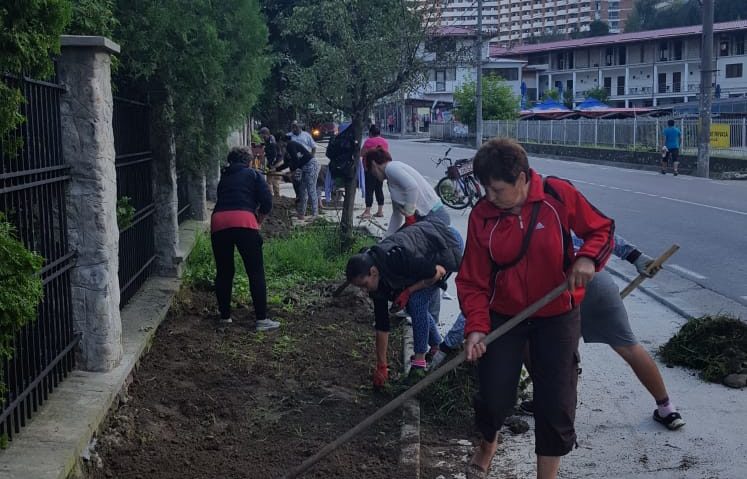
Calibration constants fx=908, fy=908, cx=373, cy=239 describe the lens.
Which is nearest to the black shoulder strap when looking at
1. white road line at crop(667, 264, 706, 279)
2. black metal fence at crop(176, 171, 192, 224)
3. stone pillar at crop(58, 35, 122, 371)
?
stone pillar at crop(58, 35, 122, 371)

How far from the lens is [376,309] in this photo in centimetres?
606

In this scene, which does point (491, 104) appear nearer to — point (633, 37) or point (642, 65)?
point (633, 37)

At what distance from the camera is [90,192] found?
5551 millimetres

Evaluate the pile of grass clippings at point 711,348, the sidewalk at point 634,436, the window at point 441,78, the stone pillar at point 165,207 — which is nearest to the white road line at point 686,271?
the sidewalk at point 634,436

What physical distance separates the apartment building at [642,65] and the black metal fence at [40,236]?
236 ft

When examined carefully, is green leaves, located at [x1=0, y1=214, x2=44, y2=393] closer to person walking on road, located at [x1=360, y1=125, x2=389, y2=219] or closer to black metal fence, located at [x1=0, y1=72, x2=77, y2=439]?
black metal fence, located at [x1=0, y1=72, x2=77, y2=439]

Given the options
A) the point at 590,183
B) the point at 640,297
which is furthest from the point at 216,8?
the point at 590,183

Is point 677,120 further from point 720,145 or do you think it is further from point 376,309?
point 376,309

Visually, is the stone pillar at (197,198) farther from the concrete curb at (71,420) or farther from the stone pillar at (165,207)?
the concrete curb at (71,420)

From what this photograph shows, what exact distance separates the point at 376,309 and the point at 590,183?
64.4ft

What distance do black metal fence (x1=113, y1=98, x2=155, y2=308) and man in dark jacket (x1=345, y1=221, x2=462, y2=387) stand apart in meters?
2.36

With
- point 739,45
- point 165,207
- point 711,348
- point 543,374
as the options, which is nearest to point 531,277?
point 543,374

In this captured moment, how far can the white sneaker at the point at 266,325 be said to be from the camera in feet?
25.9

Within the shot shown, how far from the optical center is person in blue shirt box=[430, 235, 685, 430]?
5.35 m
